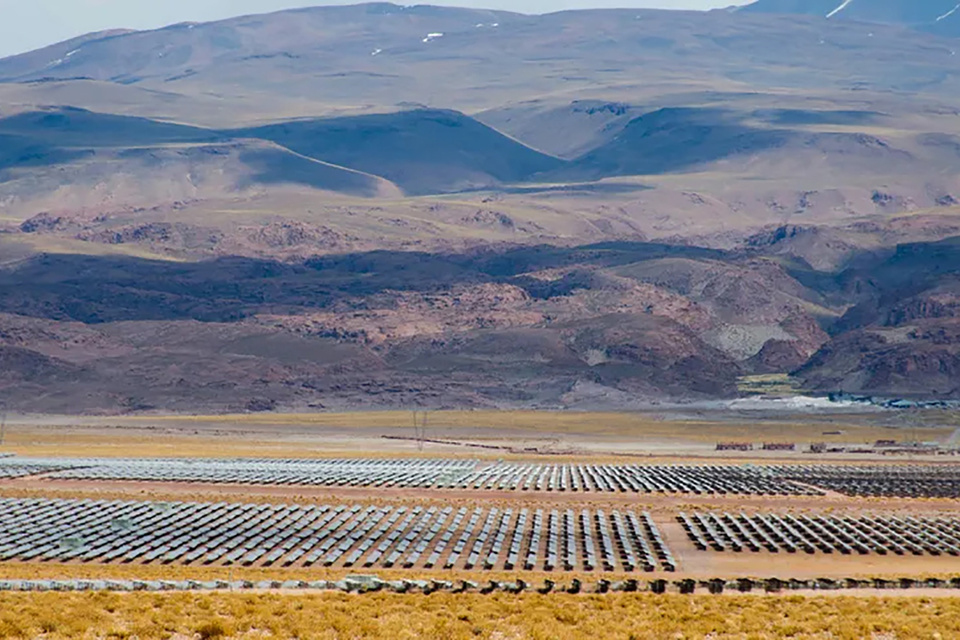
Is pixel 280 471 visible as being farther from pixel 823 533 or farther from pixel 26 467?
pixel 823 533

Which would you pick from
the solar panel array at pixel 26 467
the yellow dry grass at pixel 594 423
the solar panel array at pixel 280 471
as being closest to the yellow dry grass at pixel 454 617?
the solar panel array at pixel 280 471

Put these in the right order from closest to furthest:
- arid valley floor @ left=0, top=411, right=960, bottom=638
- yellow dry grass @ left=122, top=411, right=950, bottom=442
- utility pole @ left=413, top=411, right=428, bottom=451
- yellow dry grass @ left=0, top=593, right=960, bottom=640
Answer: yellow dry grass @ left=0, top=593, right=960, bottom=640 → arid valley floor @ left=0, top=411, right=960, bottom=638 → utility pole @ left=413, top=411, right=428, bottom=451 → yellow dry grass @ left=122, top=411, right=950, bottom=442

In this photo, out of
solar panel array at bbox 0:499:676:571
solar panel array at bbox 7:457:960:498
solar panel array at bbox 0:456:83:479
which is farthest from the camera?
solar panel array at bbox 0:456:83:479

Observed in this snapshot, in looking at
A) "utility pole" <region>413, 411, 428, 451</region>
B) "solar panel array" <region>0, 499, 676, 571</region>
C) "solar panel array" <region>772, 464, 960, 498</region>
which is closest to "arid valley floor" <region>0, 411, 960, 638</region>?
"solar panel array" <region>0, 499, 676, 571</region>

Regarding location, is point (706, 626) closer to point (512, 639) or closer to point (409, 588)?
point (512, 639)

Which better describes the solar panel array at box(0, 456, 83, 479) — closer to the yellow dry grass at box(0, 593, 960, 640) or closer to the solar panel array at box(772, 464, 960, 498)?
the solar panel array at box(772, 464, 960, 498)

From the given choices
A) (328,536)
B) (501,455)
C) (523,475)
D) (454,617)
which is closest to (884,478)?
(523,475)

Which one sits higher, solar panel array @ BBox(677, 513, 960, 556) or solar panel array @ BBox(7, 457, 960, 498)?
solar panel array @ BBox(677, 513, 960, 556)

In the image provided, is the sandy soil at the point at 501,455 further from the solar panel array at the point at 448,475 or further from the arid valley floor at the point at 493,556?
the solar panel array at the point at 448,475
